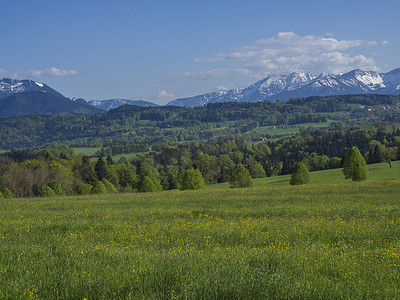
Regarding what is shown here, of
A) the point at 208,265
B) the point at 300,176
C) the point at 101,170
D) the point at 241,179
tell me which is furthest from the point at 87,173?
the point at 208,265

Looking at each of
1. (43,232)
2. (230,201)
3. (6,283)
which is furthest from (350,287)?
(230,201)

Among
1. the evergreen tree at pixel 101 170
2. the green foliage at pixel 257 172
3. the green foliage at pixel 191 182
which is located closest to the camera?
the green foliage at pixel 191 182

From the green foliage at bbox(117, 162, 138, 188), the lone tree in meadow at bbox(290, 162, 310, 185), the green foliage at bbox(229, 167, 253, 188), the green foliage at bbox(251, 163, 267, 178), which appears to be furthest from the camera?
the green foliage at bbox(251, 163, 267, 178)

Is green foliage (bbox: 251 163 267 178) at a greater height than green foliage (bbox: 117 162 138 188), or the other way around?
green foliage (bbox: 117 162 138 188)

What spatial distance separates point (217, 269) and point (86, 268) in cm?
304

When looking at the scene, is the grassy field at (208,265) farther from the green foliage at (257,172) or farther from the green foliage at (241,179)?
the green foliage at (257,172)

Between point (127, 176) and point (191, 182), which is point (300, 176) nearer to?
point (191, 182)

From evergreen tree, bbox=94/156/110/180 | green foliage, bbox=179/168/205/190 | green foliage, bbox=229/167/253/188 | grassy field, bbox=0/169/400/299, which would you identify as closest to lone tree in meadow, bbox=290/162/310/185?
green foliage, bbox=229/167/253/188

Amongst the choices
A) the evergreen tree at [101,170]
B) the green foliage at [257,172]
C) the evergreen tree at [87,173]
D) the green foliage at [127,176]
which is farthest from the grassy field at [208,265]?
the green foliage at [257,172]

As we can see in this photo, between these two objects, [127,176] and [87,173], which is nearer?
[87,173]

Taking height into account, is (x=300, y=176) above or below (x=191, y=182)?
above

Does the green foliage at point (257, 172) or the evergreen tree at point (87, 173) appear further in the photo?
the green foliage at point (257, 172)

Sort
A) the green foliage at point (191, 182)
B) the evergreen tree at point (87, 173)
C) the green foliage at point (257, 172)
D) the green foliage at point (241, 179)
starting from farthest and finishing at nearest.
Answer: the green foliage at point (257, 172) < the evergreen tree at point (87, 173) < the green foliage at point (191, 182) < the green foliage at point (241, 179)

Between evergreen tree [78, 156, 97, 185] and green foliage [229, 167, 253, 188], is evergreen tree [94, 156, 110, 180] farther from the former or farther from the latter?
green foliage [229, 167, 253, 188]
